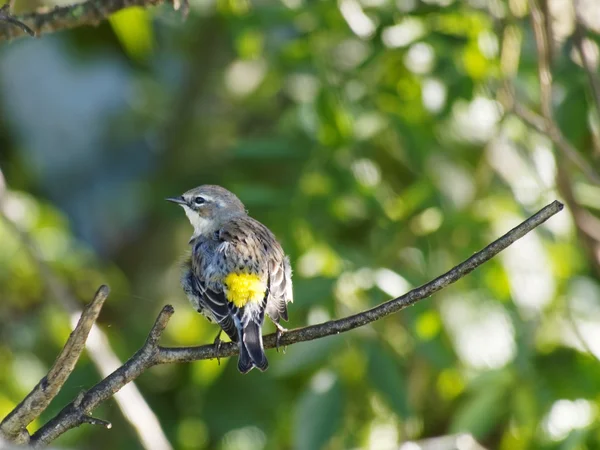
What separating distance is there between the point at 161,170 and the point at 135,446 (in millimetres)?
3023

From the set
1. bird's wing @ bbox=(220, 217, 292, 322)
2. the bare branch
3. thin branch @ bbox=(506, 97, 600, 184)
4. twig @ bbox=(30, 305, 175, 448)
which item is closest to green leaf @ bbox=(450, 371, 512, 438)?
thin branch @ bbox=(506, 97, 600, 184)

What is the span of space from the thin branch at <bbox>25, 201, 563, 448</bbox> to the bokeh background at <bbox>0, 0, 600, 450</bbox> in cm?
115

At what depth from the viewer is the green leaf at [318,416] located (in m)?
4.43

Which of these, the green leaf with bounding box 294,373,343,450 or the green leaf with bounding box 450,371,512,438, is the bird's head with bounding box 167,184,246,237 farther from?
the green leaf with bounding box 450,371,512,438

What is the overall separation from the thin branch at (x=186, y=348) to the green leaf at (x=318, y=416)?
5.83 ft

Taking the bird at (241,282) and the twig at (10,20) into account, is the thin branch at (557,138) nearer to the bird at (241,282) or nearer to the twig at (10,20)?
the bird at (241,282)

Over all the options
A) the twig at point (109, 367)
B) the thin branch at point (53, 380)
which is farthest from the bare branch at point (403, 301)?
Result: the twig at point (109, 367)

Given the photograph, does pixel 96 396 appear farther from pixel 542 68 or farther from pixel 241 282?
pixel 542 68

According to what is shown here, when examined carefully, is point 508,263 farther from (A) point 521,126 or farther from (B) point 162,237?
(B) point 162,237

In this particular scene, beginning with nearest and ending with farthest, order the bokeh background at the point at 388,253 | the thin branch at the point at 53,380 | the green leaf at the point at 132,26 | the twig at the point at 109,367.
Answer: the thin branch at the point at 53,380 < the twig at the point at 109,367 < the bokeh background at the point at 388,253 < the green leaf at the point at 132,26

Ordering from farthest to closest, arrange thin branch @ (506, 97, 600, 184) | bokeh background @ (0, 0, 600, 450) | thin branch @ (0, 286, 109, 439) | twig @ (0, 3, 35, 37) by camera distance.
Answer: bokeh background @ (0, 0, 600, 450) < thin branch @ (506, 97, 600, 184) < twig @ (0, 3, 35, 37) < thin branch @ (0, 286, 109, 439)

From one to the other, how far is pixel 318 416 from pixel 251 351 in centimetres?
118

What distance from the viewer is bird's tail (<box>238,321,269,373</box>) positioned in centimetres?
342

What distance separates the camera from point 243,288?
3.99 m
